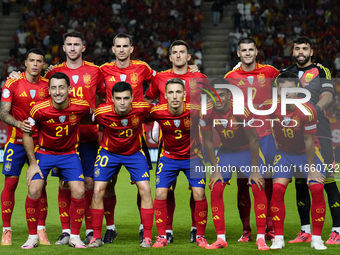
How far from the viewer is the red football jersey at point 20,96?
6.07 m

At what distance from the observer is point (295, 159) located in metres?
5.65

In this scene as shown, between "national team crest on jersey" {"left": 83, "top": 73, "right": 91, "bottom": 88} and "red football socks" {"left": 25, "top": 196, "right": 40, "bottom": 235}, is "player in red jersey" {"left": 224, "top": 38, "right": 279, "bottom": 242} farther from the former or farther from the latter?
"red football socks" {"left": 25, "top": 196, "right": 40, "bottom": 235}

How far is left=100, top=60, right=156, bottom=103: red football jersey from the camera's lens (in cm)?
629

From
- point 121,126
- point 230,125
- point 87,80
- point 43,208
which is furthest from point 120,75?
point 43,208

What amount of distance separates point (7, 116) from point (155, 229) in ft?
8.49

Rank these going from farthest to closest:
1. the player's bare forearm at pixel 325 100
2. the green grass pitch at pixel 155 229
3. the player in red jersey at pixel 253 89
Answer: the player in red jersey at pixel 253 89 → the player's bare forearm at pixel 325 100 → the green grass pitch at pixel 155 229

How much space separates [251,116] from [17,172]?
300 centimetres

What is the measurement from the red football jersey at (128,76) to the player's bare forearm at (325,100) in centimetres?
224

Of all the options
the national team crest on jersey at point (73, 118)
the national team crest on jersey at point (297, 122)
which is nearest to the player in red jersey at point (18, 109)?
the national team crest on jersey at point (73, 118)

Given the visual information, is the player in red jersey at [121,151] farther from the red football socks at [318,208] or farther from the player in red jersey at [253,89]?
the red football socks at [318,208]

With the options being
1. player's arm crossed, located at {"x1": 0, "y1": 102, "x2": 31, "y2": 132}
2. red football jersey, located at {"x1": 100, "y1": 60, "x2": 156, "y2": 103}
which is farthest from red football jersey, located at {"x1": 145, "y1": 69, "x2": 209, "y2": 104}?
player's arm crossed, located at {"x1": 0, "y1": 102, "x2": 31, "y2": 132}

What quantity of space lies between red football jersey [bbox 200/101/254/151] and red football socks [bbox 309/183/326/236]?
921 millimetres

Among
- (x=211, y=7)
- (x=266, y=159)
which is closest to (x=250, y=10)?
(x=211, y=7)

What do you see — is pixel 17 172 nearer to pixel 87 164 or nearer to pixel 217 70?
pixel 87 164
